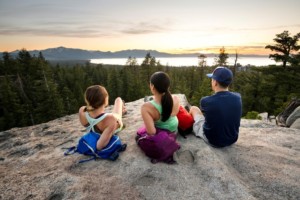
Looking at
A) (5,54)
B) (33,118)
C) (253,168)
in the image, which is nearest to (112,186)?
(253,168)

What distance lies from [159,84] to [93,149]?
6.74 ft

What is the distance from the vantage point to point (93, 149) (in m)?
4.61

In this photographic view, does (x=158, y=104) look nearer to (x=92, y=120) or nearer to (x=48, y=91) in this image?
(x=92, y=120)

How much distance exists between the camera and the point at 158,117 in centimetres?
465

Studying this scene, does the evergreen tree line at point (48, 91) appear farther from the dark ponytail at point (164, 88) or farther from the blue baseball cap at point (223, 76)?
the dark ponytail at point (164, 88)

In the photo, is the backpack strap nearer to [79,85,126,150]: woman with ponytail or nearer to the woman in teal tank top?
[79,85,126,150]: woman with ponytail

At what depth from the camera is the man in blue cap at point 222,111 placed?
4785 mm

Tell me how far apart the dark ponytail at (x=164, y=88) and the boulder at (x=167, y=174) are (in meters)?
1.07

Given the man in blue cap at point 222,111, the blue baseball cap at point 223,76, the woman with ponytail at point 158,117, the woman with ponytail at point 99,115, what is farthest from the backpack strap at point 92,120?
the blue baseball cap at point 223,76

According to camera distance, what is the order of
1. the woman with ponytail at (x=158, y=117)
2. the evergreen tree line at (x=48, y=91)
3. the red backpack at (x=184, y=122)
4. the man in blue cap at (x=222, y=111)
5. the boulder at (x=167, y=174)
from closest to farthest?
the boulder at (x=167, y=174)
the woman with ponytail at (x=158, y=117)
the man in blue cap at (x=222, y=111)
the red backpack at (x=184, y=122)
the evergreen tree line at (x=48, y=91)

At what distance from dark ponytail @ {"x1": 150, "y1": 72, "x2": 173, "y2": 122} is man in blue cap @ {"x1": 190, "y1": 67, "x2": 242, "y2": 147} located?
1043 mm

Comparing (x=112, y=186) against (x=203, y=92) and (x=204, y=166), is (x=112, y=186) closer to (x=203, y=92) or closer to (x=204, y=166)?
(x=204, y=166)

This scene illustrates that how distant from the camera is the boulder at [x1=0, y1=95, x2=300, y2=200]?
351 centimetres

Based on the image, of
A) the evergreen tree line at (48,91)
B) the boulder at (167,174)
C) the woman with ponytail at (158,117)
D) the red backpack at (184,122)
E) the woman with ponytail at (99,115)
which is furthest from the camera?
the evergreen tree line at (48,91)
